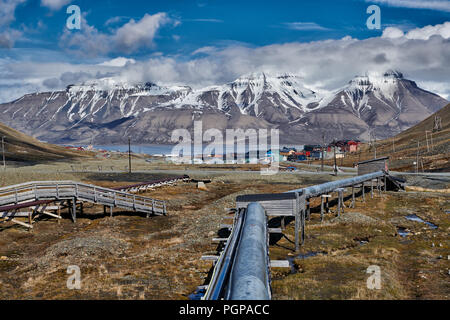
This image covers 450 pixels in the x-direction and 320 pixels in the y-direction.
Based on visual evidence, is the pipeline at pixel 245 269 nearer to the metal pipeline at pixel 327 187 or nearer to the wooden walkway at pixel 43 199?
the metal pipeline at pixel 327 187

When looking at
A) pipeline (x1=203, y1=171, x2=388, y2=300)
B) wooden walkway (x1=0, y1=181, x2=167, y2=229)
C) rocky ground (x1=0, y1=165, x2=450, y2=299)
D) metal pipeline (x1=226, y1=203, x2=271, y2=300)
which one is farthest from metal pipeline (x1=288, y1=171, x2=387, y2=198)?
wooden walkway (x1=0, y1=181, x2=167, y2=229)

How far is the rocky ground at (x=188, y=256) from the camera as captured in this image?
20109 mm

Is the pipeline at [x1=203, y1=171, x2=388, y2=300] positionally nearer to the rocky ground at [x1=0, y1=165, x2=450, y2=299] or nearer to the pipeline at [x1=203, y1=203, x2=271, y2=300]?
the pipeline at [x1=203, y1=203, x2=271, y2=300]

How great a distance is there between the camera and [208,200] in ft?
203

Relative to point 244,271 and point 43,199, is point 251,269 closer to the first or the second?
point 244,271

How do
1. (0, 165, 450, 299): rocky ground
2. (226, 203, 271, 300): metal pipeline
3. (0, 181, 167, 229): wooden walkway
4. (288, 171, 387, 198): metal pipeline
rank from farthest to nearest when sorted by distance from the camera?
(288, 171, 387, 198): metal pipeline
(0, 181, 167, 229): wooden walkway
(0, 165, 450, 299): rocky ground
(226, 203, 271, 300): metal pipeline

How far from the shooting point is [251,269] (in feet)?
49.0

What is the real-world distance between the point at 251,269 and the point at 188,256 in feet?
42.1

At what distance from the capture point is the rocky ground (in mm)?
20109

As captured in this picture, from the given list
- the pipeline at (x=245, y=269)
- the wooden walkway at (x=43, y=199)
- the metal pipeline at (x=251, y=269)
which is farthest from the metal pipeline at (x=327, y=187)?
the wooden walkway at (x=43, y=199)

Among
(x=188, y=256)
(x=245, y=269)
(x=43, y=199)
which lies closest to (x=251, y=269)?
(x=245, y=269)

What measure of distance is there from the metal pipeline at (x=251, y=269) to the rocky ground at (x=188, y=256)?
296cm

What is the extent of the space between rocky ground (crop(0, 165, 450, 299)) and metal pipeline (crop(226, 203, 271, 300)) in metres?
2.96
